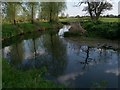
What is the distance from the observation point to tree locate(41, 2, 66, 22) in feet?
199

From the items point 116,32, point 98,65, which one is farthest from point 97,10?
point 98,65

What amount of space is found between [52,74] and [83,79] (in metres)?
2.19

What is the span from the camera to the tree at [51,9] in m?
60.7

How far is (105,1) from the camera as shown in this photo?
5031cm

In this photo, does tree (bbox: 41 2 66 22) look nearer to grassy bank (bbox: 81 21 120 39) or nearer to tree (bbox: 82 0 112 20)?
tree (bbox: 82 0 112 20)

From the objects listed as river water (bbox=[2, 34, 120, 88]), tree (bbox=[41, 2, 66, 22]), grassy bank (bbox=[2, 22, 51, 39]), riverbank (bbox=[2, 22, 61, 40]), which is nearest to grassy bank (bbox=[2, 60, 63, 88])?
river water (bbox=[2, 34, 120, 88])

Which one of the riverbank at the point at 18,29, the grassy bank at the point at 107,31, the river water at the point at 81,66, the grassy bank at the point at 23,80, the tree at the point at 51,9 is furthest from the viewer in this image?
the tree at the point at 51,9

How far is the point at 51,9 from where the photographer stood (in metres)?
62.0

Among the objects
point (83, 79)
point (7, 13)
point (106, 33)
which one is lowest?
point (83, 79)

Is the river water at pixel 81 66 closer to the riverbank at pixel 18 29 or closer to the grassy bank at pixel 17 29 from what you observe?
the riverbank at pixel 18 29

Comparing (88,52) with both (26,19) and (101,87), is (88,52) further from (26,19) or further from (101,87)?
(26,19)

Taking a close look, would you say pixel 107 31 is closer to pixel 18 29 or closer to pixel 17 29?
pixel 17 29

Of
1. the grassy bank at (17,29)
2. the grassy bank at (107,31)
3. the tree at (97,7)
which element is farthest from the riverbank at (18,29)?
the grassy bank at (107,31)

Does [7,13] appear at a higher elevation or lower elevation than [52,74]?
higher
